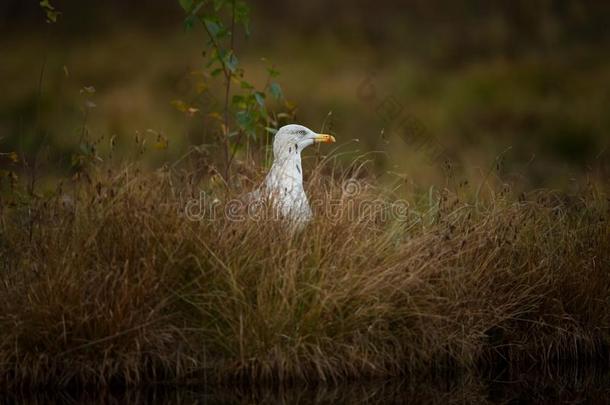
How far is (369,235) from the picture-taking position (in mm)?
7891

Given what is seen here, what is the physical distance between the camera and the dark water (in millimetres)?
6953

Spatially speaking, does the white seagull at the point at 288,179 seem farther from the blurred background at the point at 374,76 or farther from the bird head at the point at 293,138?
the blurred background at the point at 374,76

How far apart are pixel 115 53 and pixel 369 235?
628 inches

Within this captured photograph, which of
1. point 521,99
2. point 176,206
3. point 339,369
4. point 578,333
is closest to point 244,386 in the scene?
point 339,369

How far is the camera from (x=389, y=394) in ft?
23.5

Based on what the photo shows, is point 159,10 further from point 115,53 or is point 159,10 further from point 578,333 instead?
point 578,333

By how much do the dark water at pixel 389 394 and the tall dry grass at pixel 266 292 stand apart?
0.38 ft

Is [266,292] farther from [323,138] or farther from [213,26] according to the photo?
[213,26]

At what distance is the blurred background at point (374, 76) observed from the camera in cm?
1819
